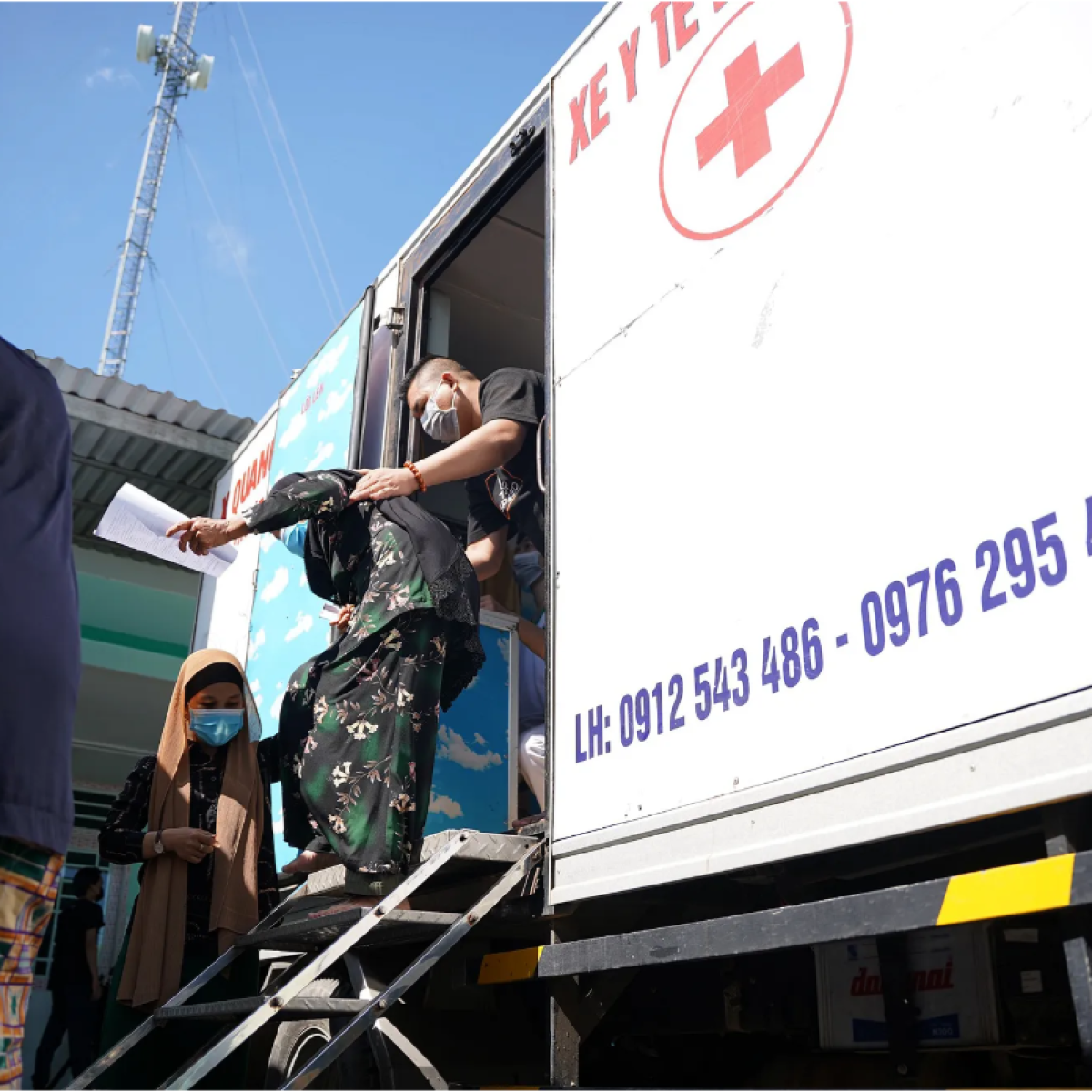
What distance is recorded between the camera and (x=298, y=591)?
4.84 metres

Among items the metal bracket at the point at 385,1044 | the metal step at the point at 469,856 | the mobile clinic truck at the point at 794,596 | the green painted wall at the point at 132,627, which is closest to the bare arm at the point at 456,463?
the mobile clinic truck at the point at 794,596

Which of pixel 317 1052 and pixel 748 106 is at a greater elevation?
pixel 748 106

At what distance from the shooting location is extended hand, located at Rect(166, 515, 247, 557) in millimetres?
3316

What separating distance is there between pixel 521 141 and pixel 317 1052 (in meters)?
2.85

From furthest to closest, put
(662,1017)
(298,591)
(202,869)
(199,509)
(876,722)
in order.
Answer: (199,509), (298,591), (202,869), (662,1017), (876,722)

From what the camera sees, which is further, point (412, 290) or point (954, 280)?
point (412, 290)

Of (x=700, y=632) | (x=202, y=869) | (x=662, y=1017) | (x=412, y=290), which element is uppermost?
(x=412, y=290)

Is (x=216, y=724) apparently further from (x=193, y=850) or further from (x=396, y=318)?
(x=396, y=318)

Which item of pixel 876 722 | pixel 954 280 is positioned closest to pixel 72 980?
pixel 876 722

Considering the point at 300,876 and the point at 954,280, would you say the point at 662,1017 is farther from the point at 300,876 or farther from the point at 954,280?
the point at 954,280

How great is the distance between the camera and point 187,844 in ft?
11.3

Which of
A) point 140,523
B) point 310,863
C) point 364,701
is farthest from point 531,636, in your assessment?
point 140,523

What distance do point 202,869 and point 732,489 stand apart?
2105 millimetres

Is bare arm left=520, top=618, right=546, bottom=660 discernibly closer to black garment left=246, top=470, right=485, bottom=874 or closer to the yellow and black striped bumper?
black garment left=246, top=470, right=485, bottom=874
